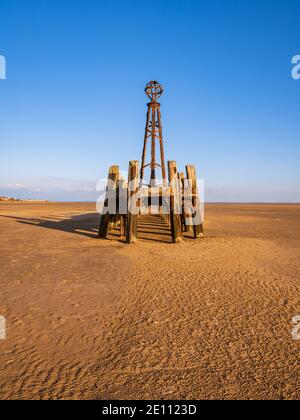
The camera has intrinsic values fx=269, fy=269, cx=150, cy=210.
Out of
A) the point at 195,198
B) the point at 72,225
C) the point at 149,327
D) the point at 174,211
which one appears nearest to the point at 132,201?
the point at 174,211

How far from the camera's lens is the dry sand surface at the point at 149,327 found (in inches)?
95.7

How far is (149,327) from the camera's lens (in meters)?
3.47

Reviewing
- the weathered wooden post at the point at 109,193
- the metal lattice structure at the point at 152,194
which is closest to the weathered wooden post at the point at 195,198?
the metal lattice structure at the point at 152,194

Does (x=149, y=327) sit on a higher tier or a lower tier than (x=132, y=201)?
lower

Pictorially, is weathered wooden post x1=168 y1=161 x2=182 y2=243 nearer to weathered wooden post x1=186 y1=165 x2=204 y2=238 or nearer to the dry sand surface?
weathered wooden post x1=186 y1=165 x2=204 y2=238

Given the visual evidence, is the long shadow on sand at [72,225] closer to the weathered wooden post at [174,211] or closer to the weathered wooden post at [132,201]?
the weathered wooden post at [132,201]

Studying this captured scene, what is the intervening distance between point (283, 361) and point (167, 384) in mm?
1269

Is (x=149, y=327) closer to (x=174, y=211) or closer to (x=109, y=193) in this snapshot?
(x=174, y=211)

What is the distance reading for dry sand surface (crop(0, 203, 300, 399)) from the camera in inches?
95.7

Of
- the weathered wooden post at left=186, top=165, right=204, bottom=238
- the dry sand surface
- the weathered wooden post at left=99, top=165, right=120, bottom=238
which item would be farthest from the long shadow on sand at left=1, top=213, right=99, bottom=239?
the dry sand surface

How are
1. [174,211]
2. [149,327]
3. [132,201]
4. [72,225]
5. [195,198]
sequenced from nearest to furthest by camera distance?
[149,327] < [132,201] < [174,211] < [195,198] < [72,225]

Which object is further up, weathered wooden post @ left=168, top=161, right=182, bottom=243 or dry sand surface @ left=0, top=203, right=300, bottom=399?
weathered wooden post @ left=168, top=161, right=182, bottom=243

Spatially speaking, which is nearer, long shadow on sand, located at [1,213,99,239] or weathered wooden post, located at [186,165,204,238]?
weathered wooden post, located at [186,165,204,238]
